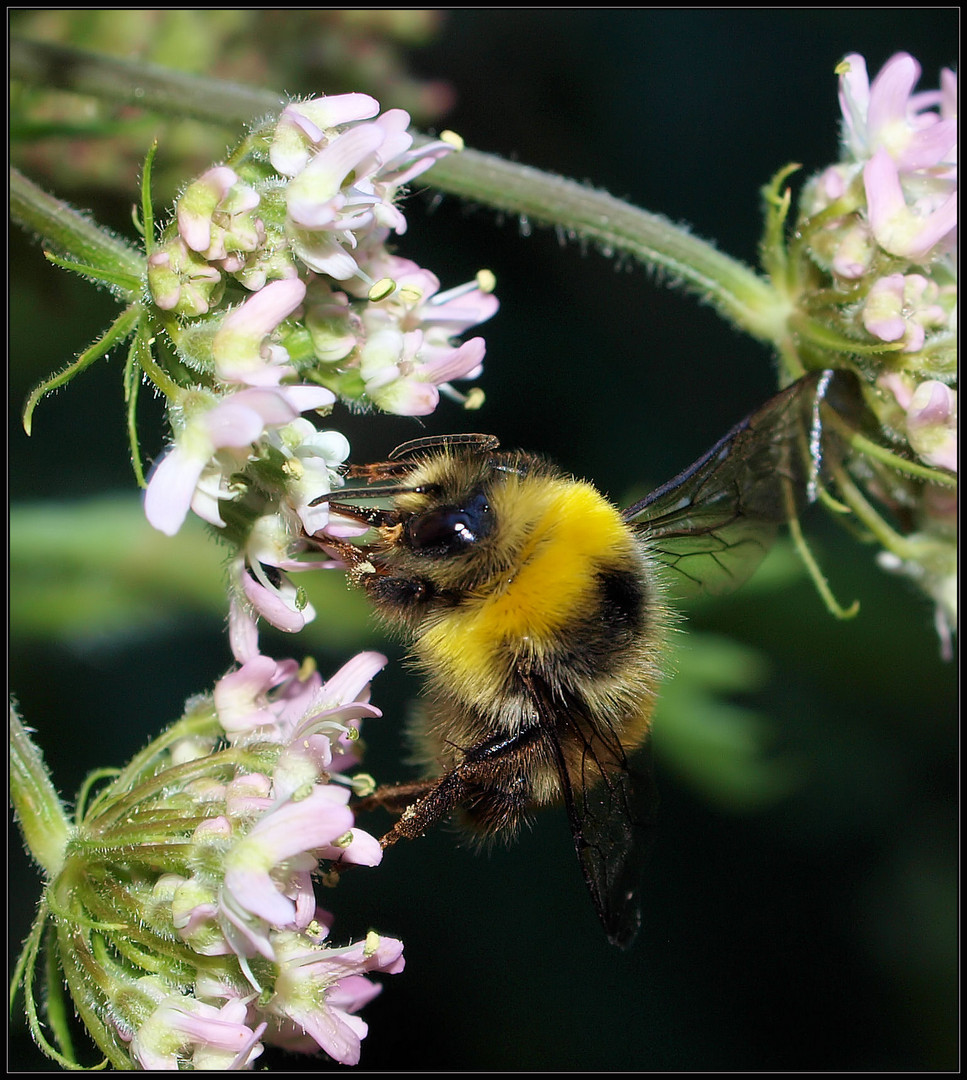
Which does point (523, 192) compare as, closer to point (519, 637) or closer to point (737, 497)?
point (737, 497)

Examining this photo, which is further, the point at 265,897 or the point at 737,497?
the point at 737,497

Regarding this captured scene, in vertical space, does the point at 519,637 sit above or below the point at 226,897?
above

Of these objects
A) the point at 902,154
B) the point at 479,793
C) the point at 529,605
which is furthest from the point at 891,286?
the point at 479,793

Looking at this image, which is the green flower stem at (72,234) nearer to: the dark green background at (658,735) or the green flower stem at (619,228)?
the green flower stem at (619,228)

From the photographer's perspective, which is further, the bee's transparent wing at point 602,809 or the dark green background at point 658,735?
the dark green background at point 658,735

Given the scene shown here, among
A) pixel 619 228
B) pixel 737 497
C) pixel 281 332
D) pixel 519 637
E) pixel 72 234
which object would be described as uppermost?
pixel 619 228

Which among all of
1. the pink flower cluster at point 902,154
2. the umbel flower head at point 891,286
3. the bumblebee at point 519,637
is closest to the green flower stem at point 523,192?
the umbel flower head at point 891,286
